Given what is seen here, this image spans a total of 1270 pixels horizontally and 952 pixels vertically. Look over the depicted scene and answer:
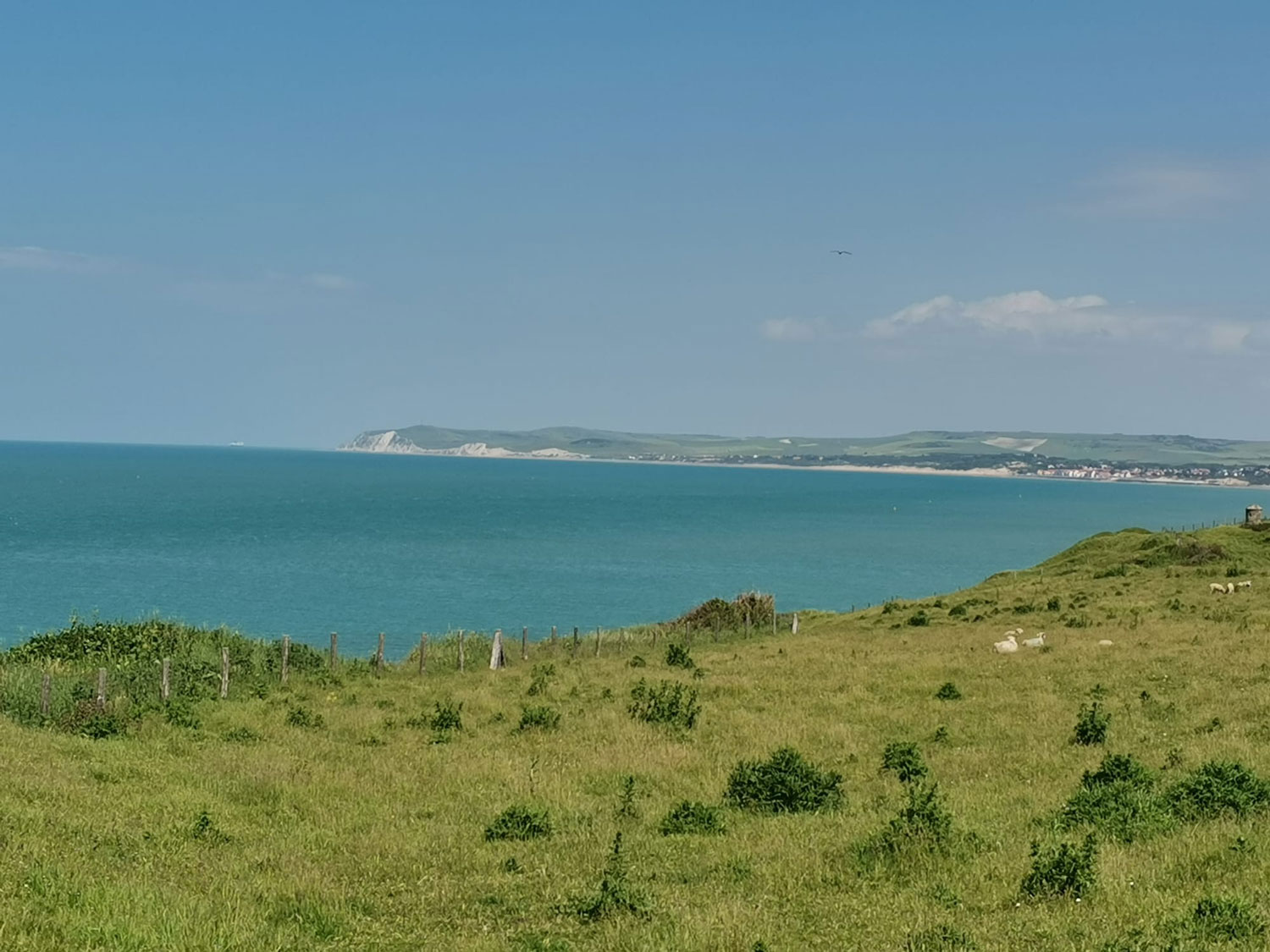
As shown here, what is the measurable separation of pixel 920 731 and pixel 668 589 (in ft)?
284

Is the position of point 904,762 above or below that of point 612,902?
below

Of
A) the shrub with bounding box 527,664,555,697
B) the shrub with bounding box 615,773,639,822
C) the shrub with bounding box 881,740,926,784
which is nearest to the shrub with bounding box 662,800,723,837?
the shrub with bounding box 615,773,639,822

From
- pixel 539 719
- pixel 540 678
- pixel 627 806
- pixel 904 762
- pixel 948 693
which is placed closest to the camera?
pixel 627 806

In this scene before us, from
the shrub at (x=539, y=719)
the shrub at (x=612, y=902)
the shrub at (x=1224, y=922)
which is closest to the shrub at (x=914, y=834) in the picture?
the shrub at (x=612, y=902)

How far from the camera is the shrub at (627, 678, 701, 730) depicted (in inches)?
1253

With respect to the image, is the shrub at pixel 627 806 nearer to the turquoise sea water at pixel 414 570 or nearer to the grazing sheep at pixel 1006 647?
the grazing sheep at pixel 1006 647

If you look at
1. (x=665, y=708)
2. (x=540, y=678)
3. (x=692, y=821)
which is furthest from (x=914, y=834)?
(x=540, y=678)

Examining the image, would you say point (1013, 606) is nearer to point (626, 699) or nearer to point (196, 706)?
point (626, 699)

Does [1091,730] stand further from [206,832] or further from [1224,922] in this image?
[206,832]

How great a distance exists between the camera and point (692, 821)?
1994cm

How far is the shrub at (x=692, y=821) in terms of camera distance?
64.3ft

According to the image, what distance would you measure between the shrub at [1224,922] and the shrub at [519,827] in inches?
418

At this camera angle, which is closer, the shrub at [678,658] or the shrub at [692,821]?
the shrub at [692,821]

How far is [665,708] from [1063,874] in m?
18.7
